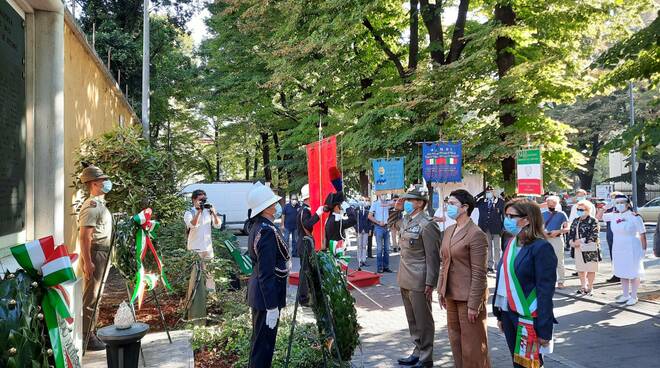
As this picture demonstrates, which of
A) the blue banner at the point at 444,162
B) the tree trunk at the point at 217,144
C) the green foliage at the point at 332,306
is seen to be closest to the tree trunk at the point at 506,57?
the blue banner at the point at 444,162

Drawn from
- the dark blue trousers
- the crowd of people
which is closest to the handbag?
the crowd of people

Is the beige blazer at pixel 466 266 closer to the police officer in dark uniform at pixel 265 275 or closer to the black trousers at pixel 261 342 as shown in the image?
the police officer in dark uniform at pixel 265 275

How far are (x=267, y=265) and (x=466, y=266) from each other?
199 centimetres

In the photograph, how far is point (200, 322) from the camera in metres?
7.71

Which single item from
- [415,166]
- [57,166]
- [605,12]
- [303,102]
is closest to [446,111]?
[415,166]

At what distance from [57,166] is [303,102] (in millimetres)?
15873

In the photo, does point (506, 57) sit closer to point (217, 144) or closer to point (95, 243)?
point (95, 243)

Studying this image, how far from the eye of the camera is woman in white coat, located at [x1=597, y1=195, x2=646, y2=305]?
9506 millimetres

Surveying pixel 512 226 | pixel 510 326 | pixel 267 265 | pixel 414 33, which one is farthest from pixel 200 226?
pixel 414 33

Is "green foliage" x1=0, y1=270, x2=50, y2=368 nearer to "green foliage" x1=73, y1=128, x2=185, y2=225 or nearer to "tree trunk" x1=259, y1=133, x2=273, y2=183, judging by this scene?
"green foliage" x1=73, y1=128, x2=185, y2=225

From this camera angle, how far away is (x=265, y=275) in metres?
4.98

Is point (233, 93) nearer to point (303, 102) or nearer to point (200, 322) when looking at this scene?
point (303, 102)

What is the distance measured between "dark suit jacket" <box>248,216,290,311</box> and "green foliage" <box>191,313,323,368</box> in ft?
3.59

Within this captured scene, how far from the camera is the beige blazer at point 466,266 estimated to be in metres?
5.23
